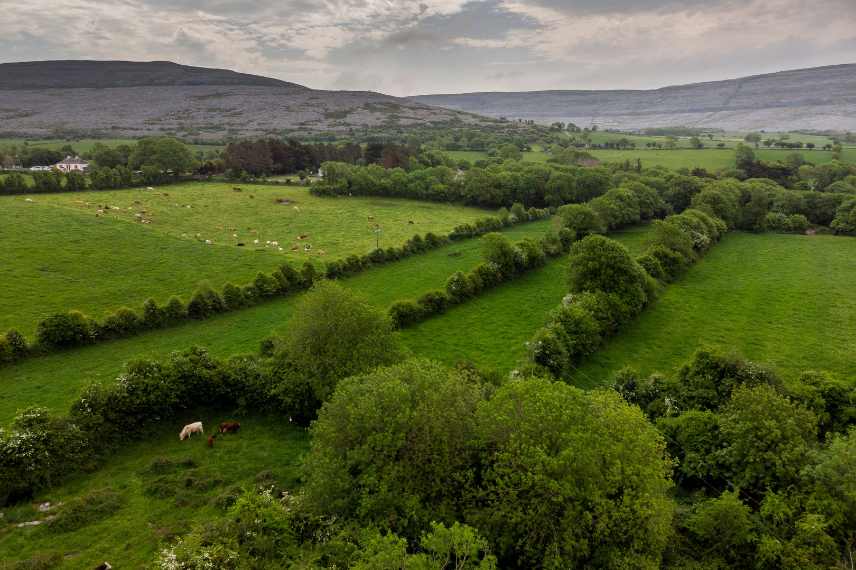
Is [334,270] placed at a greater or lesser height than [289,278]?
lesser

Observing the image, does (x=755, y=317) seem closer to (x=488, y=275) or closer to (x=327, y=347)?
(x=488, y=275)

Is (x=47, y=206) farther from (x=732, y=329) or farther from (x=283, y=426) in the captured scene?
(x=732, y=329)

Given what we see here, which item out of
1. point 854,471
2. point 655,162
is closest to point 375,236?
point 854,471

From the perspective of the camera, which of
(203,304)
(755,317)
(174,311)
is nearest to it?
(174,311)

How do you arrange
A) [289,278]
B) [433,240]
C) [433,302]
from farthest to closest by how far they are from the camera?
[433,240] → [289,278] → [433,302]

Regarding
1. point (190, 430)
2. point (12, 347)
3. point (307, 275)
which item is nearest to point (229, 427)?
point (190, 430)
